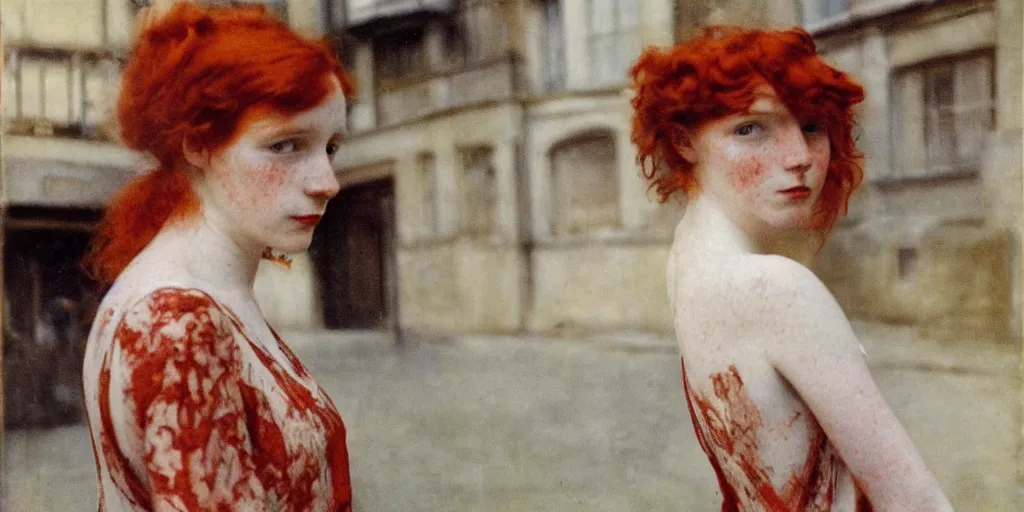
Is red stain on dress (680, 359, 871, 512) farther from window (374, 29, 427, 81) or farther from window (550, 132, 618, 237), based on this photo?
window (374, 29, 427, 81)

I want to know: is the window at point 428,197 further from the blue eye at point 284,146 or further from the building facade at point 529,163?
the blue eye at point 284,146

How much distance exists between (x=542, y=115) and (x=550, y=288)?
1.45ft

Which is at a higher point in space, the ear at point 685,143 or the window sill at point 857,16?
the window sill at point 857,16

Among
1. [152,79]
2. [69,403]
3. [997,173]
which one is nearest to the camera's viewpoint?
[152,79]

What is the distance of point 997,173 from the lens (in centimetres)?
213

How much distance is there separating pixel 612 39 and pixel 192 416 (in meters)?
1.51

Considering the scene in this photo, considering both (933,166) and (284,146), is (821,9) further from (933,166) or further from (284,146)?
(284,146)

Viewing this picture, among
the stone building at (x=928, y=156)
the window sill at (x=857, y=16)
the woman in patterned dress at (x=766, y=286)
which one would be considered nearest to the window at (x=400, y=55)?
the stone building at (x=928, y=156)

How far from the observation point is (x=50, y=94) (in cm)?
230

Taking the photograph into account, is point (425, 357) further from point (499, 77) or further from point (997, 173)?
point (997, 173)

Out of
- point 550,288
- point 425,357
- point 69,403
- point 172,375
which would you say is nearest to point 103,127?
point 69,403

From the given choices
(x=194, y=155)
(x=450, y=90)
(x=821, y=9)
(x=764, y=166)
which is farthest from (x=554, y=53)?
(x=194, y=155)

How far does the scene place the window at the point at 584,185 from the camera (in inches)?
90.3

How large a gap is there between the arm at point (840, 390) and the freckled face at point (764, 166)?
0.19 meters
